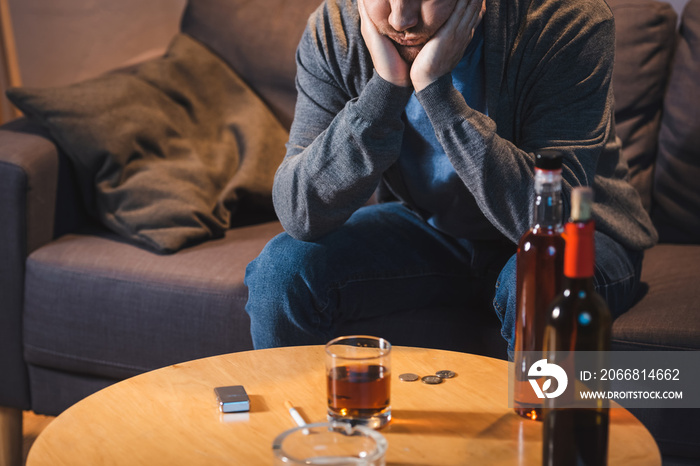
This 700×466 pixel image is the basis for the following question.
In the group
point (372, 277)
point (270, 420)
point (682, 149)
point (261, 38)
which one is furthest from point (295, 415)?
point (261, 38)

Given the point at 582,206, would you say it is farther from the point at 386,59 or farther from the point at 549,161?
the point at 386,59

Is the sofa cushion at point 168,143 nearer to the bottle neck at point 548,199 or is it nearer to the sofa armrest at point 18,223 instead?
the sofa armrest at point 18,223

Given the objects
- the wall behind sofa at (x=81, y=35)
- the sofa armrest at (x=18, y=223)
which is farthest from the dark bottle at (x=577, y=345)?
the wall behind sofa at (x=81, y=35)

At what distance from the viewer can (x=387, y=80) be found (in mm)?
1218

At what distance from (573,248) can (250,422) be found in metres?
0.41

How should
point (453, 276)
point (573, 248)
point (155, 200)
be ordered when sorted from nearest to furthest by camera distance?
1. point (573, 248)
2. point (453, 276)
3. point (155, 200)

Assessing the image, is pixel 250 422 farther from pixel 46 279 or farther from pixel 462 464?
pixel 46 279

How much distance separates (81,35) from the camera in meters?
2.47

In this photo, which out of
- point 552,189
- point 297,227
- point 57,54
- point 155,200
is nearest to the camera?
point 552,189

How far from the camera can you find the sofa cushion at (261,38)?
2.07 m

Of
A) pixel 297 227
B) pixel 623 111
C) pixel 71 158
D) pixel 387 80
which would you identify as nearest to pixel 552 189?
pixel 387 80

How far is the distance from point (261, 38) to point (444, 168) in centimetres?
92

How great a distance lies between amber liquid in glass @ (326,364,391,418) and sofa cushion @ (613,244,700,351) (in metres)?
0.63

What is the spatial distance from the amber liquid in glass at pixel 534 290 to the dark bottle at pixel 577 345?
0.10m
